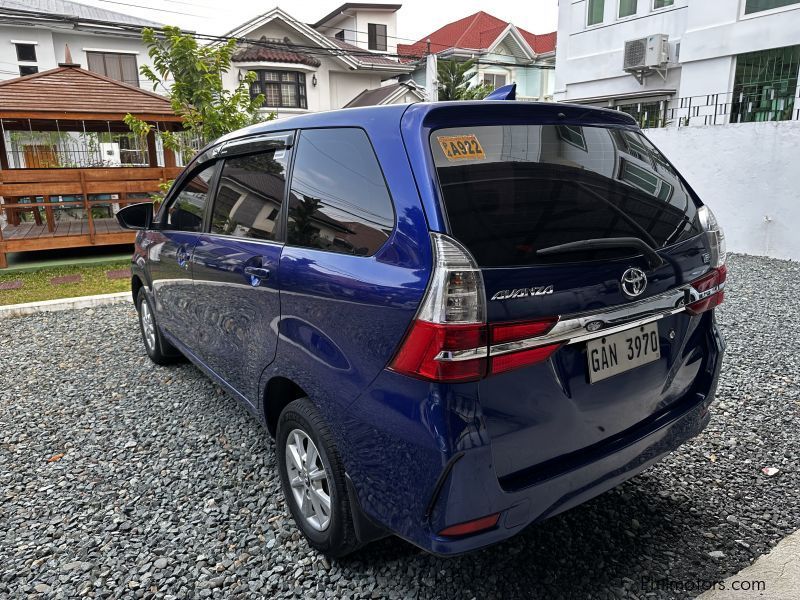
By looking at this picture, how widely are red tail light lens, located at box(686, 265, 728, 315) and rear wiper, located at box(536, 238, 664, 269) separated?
30 cm

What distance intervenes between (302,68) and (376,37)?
836 centimetres

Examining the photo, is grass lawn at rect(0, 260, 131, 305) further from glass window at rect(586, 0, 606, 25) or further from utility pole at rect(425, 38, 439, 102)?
utility pole at rect(425, 38, 439, 102)

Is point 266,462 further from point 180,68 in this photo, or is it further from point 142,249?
point 180,68

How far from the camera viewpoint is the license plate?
73.3 inches

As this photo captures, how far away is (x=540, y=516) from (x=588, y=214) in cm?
102

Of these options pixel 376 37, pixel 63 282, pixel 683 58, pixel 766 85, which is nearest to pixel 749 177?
pixel 766 85

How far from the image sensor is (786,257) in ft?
26.3

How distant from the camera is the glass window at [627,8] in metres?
14.7

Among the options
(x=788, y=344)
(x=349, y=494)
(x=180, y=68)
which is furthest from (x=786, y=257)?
(x=180, y=68)

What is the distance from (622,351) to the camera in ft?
6.37

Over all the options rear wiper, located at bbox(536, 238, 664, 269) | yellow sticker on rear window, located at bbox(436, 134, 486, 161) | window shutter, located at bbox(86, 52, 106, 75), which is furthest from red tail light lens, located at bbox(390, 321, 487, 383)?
window shutter, located at bbox(86, 52, 106, 75)

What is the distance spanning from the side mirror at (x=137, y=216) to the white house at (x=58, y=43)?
17993mm

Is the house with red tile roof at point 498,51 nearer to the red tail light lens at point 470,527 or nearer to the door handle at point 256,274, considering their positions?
the door handle at point 256,274

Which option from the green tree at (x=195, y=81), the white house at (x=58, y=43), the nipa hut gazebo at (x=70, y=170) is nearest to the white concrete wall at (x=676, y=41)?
the green tree at (x=195, y=81)
